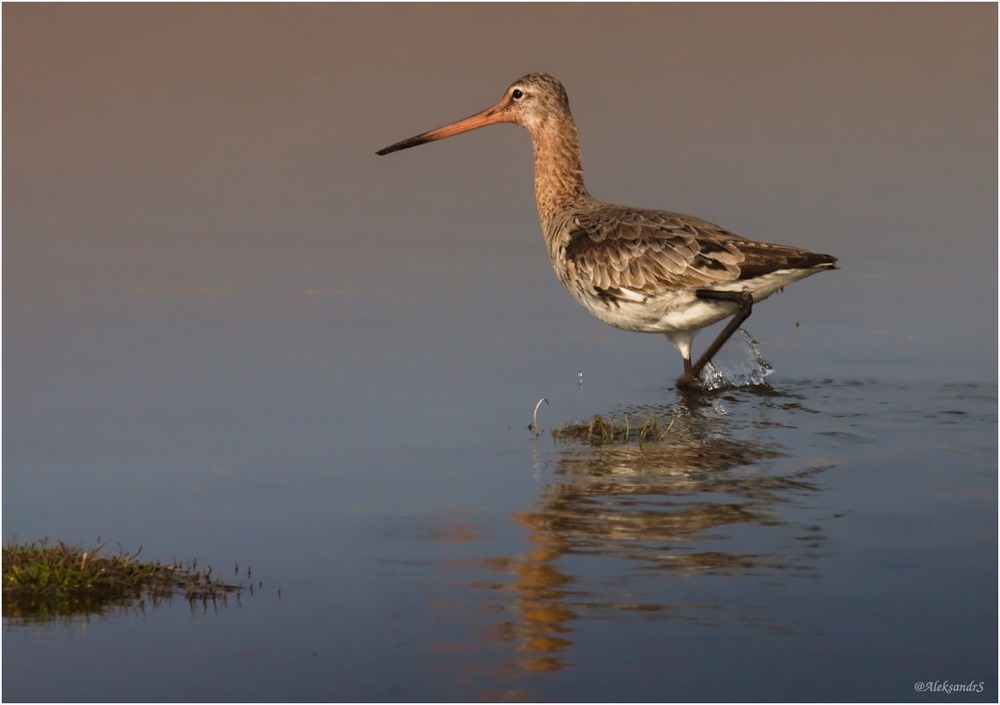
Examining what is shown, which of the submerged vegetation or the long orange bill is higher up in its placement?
the long orange bill

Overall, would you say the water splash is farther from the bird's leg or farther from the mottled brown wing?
the mottled brown wing

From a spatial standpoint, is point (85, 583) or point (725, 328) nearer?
point (85, 583)

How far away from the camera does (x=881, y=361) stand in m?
14.1

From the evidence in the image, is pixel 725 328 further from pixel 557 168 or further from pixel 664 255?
pixel 557 168

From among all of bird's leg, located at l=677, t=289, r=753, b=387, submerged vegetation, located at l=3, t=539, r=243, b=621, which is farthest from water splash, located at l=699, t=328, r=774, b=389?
submerged vegetation, located at l=3, t=539, r=243, b=621

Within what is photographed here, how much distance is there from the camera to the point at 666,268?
12461 mm

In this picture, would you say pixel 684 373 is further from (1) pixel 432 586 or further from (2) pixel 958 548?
(1) pixel 432 586

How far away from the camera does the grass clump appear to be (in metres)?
10.9

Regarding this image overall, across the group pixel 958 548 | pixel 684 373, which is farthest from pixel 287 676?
pixel 684 373

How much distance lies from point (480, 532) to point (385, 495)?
3.64ft

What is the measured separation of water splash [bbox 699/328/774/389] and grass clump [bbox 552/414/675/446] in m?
2.14

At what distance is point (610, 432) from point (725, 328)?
2387 mm
